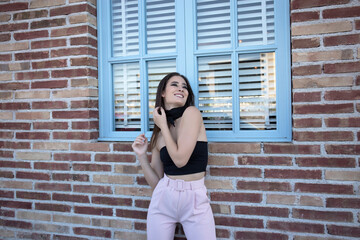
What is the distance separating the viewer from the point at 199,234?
1.71m

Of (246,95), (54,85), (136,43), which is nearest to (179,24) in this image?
(136,43)

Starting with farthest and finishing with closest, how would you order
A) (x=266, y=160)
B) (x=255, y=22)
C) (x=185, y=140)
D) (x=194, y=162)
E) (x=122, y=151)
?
1. (x=122, y=151)
2. (x=255, y=22)
3. (x=266, y=160)
4. (x=194, y=162)
5. (x=185, y=140)

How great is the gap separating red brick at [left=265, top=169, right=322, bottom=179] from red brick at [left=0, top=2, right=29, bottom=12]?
2.61 m

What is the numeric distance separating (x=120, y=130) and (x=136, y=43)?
0.82 metres

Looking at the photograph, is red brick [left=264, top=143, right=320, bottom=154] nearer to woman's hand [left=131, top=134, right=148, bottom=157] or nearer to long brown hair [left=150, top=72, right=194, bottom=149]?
long brown hair [left=150, top=72, right=194, bottom=149]

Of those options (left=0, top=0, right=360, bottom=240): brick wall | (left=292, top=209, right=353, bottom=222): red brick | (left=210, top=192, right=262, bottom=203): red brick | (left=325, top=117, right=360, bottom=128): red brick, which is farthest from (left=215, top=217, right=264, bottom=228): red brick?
(left=325, top=117, right=360, bottom=128): red brick

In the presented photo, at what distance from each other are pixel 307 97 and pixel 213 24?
988 mm

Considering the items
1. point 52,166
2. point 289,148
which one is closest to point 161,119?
point 289,148

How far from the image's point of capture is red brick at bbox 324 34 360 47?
1.83m

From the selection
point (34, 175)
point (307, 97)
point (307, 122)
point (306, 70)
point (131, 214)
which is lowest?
point (131, 214)

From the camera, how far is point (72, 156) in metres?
2.41

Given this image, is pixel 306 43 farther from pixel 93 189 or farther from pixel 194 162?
pixel 93 189

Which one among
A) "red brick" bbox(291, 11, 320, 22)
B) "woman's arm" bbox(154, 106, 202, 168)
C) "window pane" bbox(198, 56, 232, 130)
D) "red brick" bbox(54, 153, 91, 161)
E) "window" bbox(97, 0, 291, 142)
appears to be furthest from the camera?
"red brick" bbox(54, 153, 91, 161)

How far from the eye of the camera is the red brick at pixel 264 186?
1983mm
